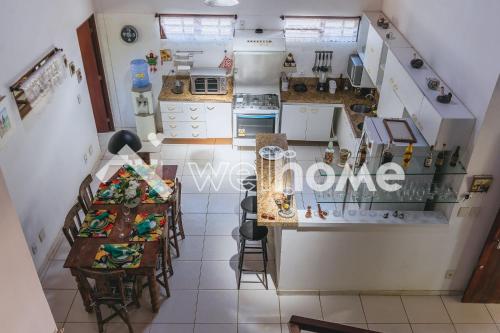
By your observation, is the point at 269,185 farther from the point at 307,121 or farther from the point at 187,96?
the point at 187,96

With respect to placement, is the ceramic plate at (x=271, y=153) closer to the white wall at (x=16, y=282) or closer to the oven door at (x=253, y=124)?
the oven door at (x=253, y=124)

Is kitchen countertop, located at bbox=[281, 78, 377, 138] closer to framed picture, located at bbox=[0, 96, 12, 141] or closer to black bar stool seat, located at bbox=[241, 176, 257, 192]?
black bar stool seat, located at bbox=[241, 176, 257, 192]

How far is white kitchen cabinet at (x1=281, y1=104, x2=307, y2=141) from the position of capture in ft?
22.6

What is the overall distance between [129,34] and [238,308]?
15.6ft

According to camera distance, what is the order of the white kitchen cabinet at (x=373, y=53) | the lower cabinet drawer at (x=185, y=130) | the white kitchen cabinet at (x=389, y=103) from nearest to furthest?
the white kitchen cabinet at (x=389, y=103) < the white kitchen cabinet at (x=373, y=53) < the lower cabinet drawer at (x=185, y=130)

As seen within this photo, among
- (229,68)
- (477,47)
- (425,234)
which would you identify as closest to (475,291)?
(425,234)

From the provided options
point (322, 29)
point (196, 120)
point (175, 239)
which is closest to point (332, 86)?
point (322, 29)

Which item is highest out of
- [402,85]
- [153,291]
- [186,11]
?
[186,11]

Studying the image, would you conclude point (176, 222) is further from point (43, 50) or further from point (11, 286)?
point (11, 286)

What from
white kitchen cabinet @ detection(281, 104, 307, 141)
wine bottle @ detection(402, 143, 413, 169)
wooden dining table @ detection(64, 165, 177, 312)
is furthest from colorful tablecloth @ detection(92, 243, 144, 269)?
white kitchen cabinet @ detection(281, 104, 307, 141)

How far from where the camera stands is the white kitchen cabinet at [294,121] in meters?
6.88

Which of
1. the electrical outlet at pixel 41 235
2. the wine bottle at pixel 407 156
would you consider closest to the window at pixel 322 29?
the wine bottle at pixel 407 156

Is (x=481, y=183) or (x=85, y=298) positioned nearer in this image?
(x=481, y=183)

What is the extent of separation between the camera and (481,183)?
3926mm
